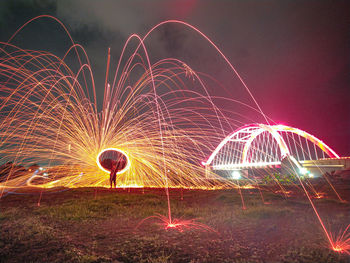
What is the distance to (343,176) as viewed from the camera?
2030 cm

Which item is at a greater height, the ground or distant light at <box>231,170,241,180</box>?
distant light at <box>231,170,241,180</box>

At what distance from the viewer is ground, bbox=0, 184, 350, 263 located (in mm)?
4566

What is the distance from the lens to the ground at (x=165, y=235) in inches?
180

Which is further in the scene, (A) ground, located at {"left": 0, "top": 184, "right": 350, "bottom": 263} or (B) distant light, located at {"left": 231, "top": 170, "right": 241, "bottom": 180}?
(B) distant light, located at {"left": 231, "top": 170, "right": 241, "bottom": 180}

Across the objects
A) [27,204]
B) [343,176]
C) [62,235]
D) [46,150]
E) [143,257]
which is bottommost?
[143,257]

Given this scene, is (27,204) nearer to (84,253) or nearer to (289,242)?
(84,253)

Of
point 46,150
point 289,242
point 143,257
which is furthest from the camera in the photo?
point 46,150

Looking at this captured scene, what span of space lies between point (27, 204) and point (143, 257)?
875cm

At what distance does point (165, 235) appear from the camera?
595 cm

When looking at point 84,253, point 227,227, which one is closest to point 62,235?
point 84,253

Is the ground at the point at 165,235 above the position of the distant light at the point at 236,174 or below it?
below

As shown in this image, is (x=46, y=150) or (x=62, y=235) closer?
(x=62, y=235)

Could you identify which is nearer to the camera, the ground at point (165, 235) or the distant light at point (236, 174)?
→ the ground at point (165, 235)

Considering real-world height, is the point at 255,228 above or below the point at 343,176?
below
